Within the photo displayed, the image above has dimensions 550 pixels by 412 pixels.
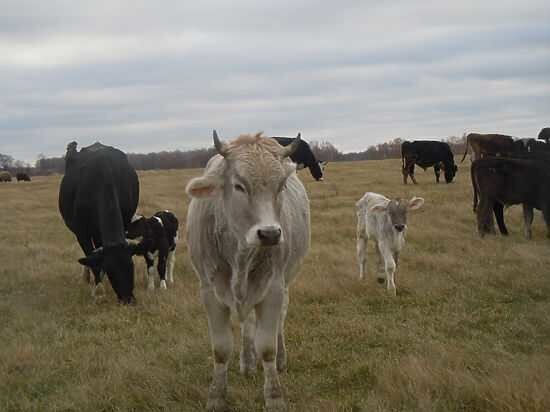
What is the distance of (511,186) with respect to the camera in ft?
43.5

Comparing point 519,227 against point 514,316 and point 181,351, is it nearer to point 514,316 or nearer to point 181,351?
point 514,316

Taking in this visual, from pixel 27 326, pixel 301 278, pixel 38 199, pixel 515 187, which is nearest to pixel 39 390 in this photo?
pixel 27 326

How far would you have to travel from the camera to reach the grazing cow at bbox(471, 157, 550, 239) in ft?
42.4

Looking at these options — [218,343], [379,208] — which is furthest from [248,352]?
[379,208]

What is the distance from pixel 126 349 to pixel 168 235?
157 inches

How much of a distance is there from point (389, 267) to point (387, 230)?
599mm

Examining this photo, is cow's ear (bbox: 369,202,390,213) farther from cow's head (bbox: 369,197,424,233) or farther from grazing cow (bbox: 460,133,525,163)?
grazing cow (bbox: 460,133,525,163)

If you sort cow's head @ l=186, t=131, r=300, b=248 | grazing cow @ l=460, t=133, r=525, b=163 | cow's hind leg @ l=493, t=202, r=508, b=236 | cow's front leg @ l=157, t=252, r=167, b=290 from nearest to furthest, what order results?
cow's head @ l=186, t=131, r=300, b=248 < cow's front leg @ l=157, t=252, r=167, b=290 < cow's hind leg @ l=493, t=202, r=508, b=236 < grazing cow @ l=460, t=133, r=525, b=163

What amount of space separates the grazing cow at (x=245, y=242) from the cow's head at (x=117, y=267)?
354 cm

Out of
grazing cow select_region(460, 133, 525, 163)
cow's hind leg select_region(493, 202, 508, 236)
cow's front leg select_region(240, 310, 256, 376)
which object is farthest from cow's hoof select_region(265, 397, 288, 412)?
grazing cow select_region(460, 133, 525, 163)

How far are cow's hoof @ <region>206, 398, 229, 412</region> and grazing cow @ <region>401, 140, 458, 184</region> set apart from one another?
76.5ft

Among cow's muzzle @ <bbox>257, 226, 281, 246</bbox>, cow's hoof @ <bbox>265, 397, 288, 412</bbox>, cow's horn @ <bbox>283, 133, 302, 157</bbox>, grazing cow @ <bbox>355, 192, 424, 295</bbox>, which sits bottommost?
cow's hoof @ <bbox>265, 397, 288, 412</bbox>

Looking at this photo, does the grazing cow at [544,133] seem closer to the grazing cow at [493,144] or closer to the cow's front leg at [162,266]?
the grazing cow at [493,144]

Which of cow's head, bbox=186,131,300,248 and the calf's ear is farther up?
cow's head, bbox=186,131,300,248
